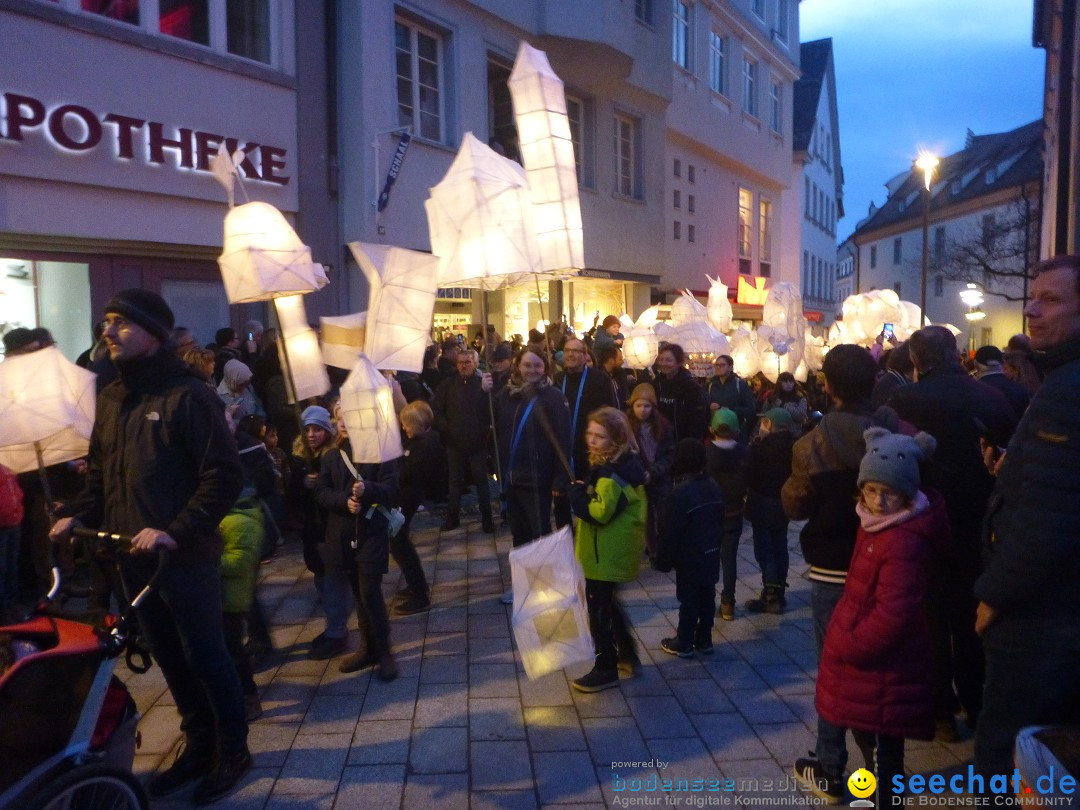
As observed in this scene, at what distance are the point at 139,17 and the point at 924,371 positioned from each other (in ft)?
33.0

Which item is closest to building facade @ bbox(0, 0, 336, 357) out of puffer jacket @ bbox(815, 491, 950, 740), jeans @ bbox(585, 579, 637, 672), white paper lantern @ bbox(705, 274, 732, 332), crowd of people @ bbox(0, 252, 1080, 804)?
crowd of people @ bbox(0, 252, 1080, 804)

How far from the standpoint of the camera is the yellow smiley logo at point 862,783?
138 inches

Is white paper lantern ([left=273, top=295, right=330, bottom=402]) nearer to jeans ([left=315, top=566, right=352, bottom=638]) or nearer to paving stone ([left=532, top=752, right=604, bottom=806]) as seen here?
jeans ([left=315, top=566, right=352, bottom=638])

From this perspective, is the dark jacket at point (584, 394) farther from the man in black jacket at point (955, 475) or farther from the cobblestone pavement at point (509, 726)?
the man in black jacket at point (955, 475)

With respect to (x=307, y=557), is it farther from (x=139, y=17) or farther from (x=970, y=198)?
(x=970, y=198)

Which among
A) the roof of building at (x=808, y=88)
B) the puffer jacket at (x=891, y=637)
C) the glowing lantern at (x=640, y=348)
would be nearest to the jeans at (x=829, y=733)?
the puffer jacket at (x=891, y=637)

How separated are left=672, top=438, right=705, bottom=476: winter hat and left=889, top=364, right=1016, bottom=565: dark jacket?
1495mm

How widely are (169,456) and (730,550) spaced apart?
395 centimetres

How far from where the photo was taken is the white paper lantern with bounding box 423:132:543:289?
4707 mm

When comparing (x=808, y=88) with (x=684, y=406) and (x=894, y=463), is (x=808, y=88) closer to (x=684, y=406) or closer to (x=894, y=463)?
(x=684, y=406)

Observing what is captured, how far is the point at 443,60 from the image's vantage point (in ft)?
47.3

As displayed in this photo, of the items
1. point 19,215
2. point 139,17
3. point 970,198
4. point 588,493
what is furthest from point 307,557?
A: point 970,198

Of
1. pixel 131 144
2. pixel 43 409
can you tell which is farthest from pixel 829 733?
pixel 131 144

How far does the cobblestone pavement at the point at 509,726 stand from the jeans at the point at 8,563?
3.95 ft
